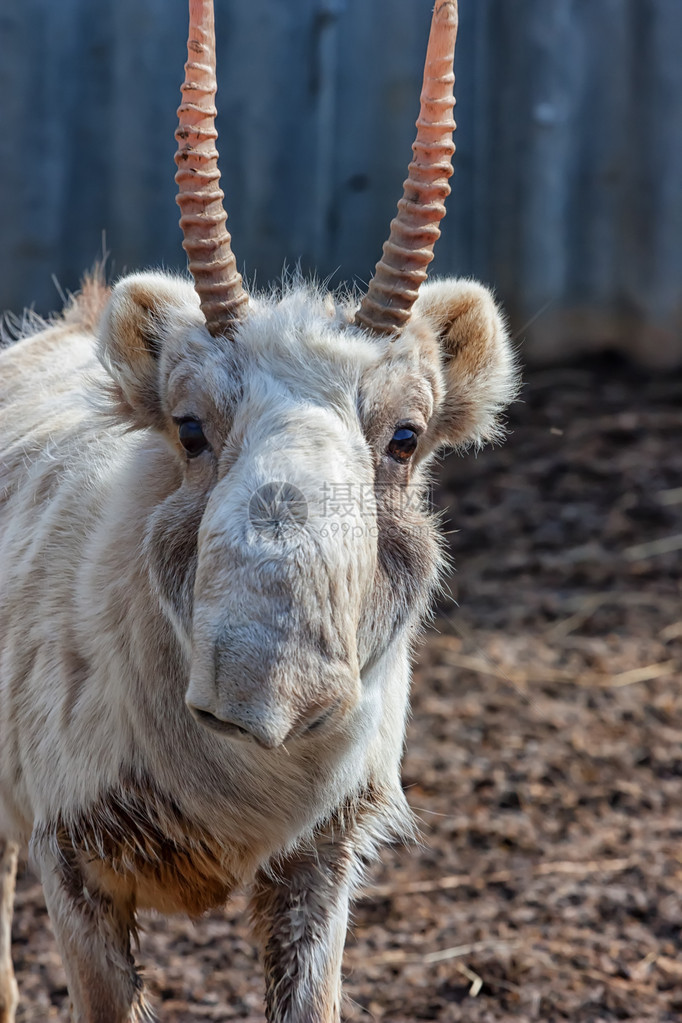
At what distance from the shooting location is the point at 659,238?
9.02 m

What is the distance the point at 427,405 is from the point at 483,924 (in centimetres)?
235

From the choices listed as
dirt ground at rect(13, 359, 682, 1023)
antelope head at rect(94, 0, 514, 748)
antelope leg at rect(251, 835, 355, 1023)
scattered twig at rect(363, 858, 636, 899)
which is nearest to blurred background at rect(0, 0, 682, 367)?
dirt ground at rect(13, 359, 682, 1023)

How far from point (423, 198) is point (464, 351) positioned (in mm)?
519

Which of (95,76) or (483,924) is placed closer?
(483,924)

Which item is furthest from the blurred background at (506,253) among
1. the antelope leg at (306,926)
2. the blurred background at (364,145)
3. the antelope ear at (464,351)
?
the antelope ear at (464,351)

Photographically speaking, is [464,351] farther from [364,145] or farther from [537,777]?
[364,145]

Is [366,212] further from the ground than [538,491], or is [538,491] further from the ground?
[366,212]

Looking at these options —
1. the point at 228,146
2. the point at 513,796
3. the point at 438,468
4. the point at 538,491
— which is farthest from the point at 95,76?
the point at 513,796

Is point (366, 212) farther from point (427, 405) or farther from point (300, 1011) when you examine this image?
point (300, 1011)

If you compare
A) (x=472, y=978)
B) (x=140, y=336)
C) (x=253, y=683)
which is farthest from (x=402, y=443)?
(x=472, y=978)

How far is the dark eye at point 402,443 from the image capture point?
2.90 m

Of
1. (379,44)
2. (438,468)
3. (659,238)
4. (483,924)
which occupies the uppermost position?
(379,44)

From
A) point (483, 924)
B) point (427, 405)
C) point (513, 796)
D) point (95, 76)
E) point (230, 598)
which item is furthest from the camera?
point (95, 76)

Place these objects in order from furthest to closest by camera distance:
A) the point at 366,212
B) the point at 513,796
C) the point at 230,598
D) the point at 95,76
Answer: the point at 366,212
the point at 95,76
the point at 513,796
the point at 230,598
